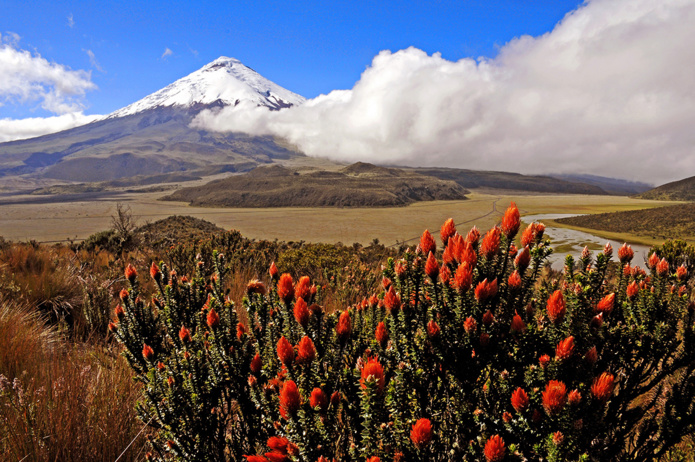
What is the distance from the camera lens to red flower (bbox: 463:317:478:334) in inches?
53.3

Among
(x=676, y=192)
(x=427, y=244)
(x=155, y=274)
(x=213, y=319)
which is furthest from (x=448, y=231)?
(x=676, y=192)

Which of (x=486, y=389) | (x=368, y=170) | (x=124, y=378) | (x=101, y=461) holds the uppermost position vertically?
(x=368, y=170)

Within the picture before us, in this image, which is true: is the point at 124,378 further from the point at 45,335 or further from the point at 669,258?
the point at 669,258

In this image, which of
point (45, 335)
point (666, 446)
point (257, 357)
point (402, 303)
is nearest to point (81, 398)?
point (257, 357)

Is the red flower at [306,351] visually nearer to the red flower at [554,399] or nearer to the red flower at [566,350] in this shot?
the red flower at [554,399]

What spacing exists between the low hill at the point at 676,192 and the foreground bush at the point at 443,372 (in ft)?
295

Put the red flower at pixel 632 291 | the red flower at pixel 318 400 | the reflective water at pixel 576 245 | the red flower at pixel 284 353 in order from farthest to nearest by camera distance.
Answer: the reflective water at pixel 576 245, the red flower at pixel 632 291, the red flower at pixel 284 353, the red flower at pixel 318 400

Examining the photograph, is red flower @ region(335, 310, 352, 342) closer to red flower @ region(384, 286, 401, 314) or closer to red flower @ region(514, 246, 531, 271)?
red flower @ region(384, 286, 401, 314)

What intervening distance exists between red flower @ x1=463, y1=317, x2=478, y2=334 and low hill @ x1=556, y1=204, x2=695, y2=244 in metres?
26.2

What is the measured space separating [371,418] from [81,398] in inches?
71.2

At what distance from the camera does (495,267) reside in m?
1.62

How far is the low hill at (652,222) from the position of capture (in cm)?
2145

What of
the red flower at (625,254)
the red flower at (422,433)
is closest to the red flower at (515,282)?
the red flower at (422,433)

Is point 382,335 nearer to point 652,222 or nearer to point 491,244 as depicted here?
point 491,244
